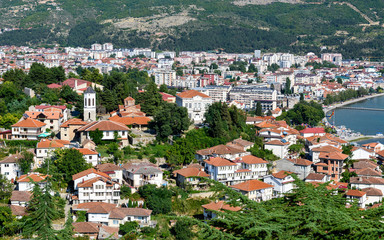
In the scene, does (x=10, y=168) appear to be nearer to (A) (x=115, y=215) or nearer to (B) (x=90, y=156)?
(B) (x=90, y=156)

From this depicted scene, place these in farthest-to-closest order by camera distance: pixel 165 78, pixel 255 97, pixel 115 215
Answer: pixel 165 78 < pixel 255 97 < pixel 115 215

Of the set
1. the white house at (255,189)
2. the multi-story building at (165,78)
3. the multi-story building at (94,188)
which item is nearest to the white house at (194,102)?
the white house at (255,189)

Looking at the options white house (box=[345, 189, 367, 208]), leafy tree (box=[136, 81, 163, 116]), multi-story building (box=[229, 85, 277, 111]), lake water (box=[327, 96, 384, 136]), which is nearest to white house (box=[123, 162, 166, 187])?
leafy tree (box=[136, 81, 163, 116])

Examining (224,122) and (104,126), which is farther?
(224,122)

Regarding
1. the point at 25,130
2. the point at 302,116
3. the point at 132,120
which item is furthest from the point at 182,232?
the point at 302,116

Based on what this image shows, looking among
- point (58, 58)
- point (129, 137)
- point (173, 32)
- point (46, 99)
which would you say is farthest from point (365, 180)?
point (173, 32)

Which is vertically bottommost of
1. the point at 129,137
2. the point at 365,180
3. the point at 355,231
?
the point at 365,180

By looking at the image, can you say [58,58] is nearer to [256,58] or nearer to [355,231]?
[256,58]
